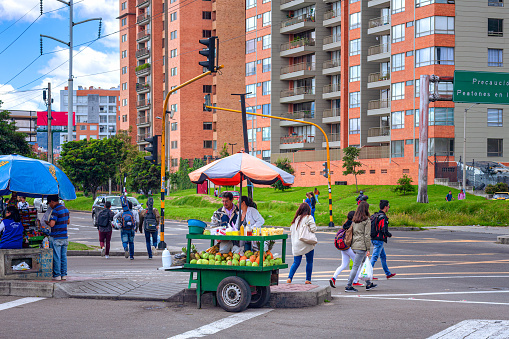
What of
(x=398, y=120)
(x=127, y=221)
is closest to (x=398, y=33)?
(x=398, y=120)

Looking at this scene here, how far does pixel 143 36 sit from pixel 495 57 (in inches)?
2345

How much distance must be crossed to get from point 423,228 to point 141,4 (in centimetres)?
7824

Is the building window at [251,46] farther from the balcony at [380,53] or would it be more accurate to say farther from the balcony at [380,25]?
the balcony at [380,53]

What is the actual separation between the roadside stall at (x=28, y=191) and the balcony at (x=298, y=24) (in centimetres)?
6600

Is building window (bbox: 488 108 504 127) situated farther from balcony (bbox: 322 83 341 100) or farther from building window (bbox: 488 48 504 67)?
balcony (bbox: 322 83 341 100)

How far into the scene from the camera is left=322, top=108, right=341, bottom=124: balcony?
73562 millimetres

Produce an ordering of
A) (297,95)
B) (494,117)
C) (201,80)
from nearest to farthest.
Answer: (494,117)
(297,95)
(201,80)

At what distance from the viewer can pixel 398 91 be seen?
205 ft

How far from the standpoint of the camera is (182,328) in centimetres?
903

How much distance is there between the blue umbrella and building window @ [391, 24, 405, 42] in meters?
53.6

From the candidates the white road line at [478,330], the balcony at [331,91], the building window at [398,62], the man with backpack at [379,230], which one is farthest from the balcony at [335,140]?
the white road line at [478,330]

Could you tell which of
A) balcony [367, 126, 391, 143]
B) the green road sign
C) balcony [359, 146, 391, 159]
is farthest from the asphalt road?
balcony [367, 126, 391, 143]

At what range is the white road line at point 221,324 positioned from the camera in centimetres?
858

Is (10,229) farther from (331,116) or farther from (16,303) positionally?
(331,116)
